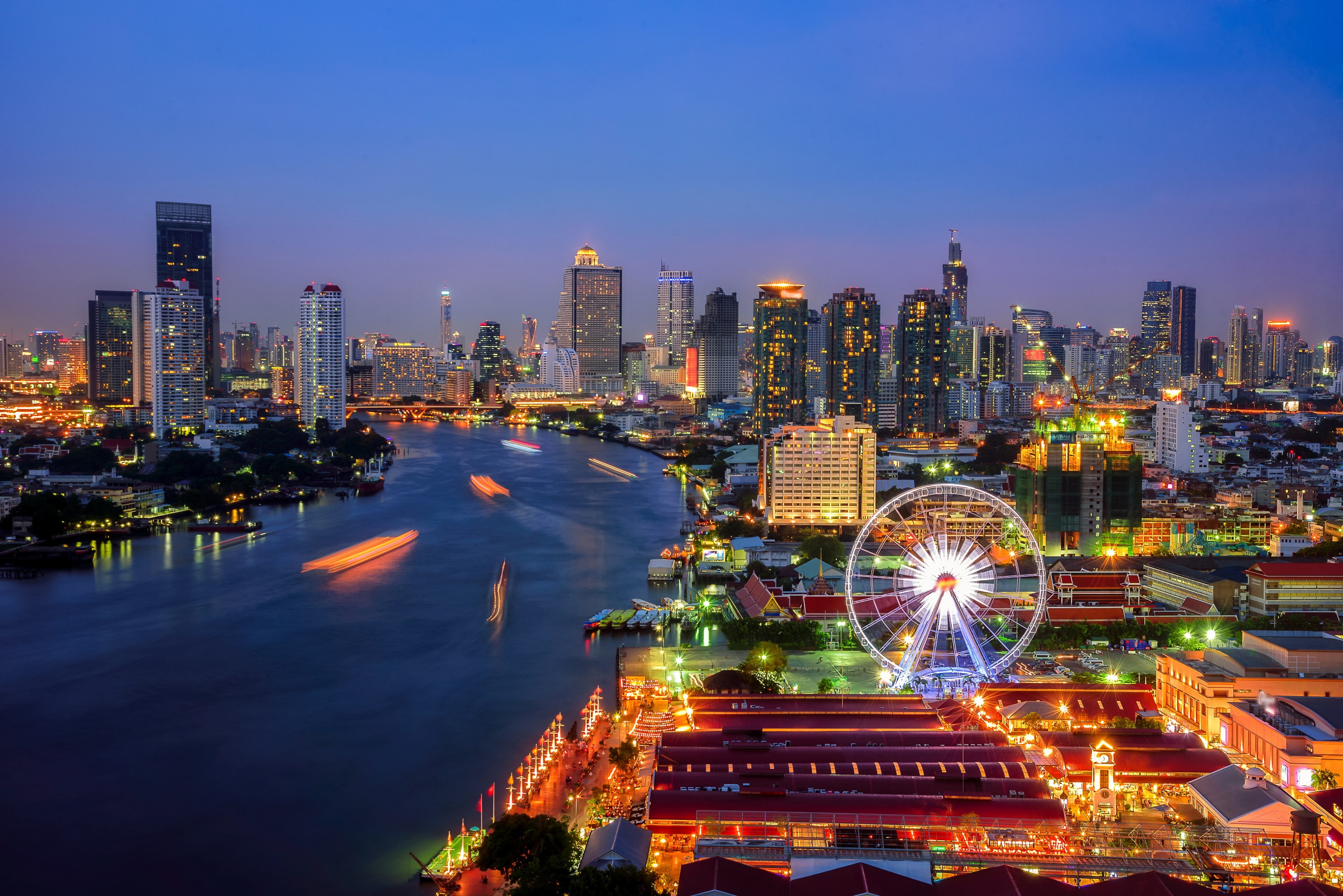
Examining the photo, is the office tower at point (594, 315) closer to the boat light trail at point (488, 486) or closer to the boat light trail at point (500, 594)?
the boat light trail at point (488, 486)

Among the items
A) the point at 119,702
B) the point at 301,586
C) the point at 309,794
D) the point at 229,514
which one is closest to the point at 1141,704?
the point at 309,794

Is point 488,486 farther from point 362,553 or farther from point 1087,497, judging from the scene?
point 1087,497

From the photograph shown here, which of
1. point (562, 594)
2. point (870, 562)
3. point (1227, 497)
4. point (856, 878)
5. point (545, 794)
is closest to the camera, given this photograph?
point (856, 878)

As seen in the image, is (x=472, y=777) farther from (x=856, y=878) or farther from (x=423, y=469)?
(x=423, y=469)

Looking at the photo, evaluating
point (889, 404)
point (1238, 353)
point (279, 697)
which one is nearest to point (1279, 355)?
point (1238, 353)

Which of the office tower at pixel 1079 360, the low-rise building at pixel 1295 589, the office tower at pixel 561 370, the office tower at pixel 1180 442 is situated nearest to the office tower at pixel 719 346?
the office tower at pixel 561 370

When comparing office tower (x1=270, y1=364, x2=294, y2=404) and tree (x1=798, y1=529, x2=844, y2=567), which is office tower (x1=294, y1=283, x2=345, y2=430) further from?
tree (x1=798, y1=529, x2=844, y2=567)
